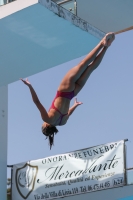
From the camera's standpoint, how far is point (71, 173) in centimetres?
1030

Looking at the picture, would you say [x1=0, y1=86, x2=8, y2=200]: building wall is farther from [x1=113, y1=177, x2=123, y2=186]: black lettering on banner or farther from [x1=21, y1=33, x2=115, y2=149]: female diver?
[x1=21, y1=33, x2=115, y2=149]: female diver

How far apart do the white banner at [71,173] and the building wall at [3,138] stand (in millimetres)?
310

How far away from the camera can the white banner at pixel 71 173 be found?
9.74 m

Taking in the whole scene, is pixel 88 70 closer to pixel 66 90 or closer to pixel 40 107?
pixel 66 90

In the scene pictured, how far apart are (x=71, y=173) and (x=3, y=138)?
63.1 inches

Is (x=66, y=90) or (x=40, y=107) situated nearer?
(x=40, y=107)

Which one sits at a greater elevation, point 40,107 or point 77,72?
point 77,72

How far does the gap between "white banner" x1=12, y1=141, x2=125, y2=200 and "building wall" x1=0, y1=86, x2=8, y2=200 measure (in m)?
0.31

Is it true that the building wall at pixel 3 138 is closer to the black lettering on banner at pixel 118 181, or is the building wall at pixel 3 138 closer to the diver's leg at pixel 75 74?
the black lettering on banner at pixel 118 181

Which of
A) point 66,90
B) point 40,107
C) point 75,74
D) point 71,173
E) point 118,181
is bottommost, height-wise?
point 118,181

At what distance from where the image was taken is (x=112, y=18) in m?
10.2

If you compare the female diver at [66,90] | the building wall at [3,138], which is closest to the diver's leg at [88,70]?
the female diver at [66,90]

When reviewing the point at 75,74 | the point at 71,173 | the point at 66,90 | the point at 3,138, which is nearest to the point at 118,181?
the point at 71,173

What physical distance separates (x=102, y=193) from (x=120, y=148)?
855 mm
